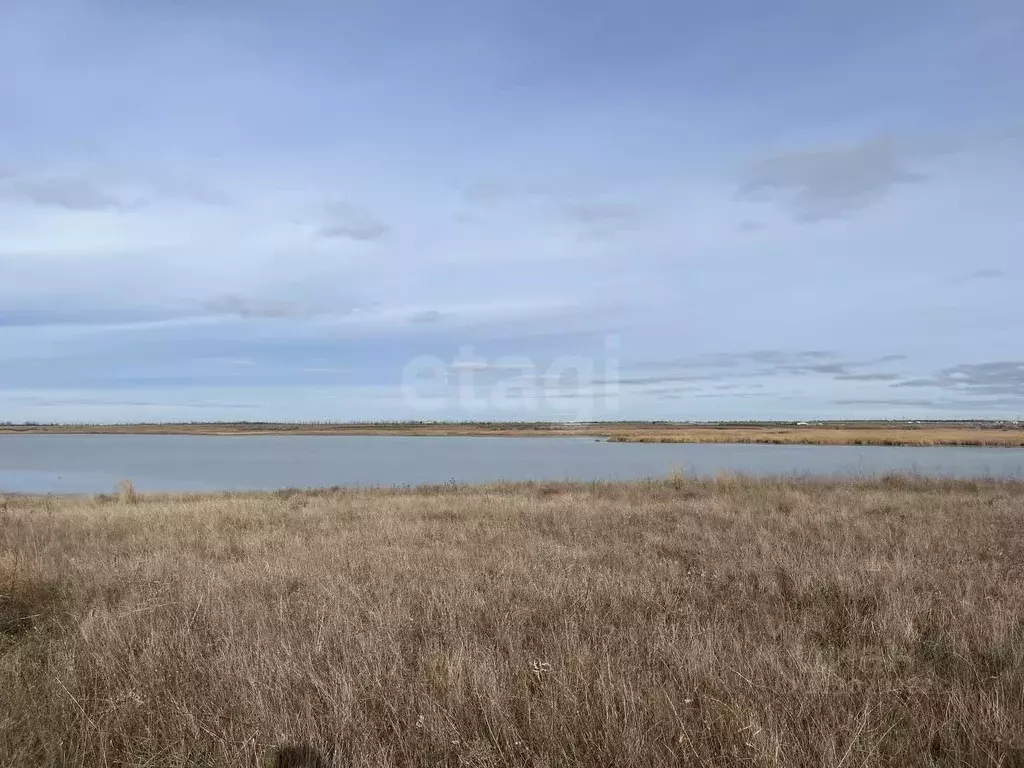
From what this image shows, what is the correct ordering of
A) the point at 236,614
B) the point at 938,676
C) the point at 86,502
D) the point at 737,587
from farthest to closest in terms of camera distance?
1. the point at 86,502
2. the point at 737,587
3. the point at 236,614
4. the point at 938,676

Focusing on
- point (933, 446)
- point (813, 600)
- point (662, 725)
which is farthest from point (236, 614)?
point (933, 446)

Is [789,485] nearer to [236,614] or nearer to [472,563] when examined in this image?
[472,563]

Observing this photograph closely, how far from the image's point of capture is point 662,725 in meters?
3.64

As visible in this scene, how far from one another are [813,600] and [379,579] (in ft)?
15.6

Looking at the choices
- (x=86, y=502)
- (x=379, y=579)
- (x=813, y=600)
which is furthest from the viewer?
(x=86, y=502)

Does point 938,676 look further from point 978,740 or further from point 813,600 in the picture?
point 813,600

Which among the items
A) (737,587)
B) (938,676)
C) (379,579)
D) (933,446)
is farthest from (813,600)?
(933,446)

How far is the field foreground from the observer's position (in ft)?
11.6

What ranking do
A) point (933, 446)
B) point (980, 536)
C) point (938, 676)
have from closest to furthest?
point (938, 676) < point (980, 536) < point (933, 446)

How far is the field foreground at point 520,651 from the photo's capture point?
11.6ft

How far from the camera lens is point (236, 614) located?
5.95 metres

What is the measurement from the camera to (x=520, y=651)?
4.81 m

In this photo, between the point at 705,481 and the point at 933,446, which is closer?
the point at 705,481

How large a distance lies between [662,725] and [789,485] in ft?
57.4
